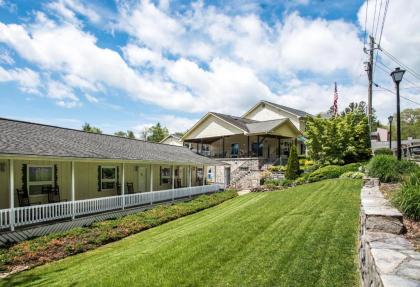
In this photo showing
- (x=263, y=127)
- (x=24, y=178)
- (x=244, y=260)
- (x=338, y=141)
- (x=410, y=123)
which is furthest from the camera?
(x=410, y=123)

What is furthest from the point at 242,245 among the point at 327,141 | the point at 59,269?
the point at 327,141

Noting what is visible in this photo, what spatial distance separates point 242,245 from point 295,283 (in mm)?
2213

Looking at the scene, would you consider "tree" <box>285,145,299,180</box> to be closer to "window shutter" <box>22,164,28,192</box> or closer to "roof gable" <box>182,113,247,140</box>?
"roof gable" <box>182,113,247,140</box>

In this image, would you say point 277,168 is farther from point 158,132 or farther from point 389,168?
point 158,132

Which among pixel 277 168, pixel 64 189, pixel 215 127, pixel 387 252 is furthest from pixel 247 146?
pixel 387 252

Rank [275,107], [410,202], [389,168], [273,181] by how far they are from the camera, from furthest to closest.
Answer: [275,107]
[273,181]
[389,168]
[410,202]

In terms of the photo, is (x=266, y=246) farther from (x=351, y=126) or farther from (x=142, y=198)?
(x=351, y=126)

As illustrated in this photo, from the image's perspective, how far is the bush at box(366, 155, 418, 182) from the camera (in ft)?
32.5

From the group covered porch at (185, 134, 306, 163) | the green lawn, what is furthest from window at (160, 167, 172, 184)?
the green lawn

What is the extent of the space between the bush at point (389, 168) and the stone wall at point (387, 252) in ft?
16.6

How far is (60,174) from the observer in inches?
564

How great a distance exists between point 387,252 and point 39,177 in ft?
46.5

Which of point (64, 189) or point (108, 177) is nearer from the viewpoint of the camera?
point (64, 189)

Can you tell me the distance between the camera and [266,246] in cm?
668
